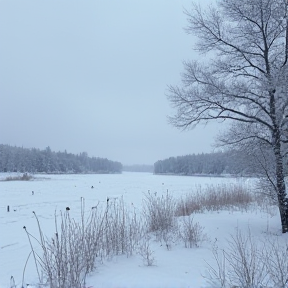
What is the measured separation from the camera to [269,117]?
793cm

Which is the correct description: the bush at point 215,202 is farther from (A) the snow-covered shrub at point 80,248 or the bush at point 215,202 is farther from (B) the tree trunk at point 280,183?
(A) the snow-covered shrub at point 80,248

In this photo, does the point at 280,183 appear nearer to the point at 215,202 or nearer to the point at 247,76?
the point at 247,76

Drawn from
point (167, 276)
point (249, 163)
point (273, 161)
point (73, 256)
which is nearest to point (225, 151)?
point (249, 163)

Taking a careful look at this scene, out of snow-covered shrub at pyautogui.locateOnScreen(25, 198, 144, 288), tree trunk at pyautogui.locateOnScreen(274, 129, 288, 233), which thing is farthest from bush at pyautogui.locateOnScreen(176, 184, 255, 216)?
snow-covered shrub at pyautogui.locateOnScreen(25, 198, 144, 288)

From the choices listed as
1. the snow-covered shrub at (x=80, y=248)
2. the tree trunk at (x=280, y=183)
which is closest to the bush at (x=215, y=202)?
the tree trunk at (x=280, y=183)

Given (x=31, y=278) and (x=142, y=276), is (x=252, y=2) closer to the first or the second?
(x=142, y=276)

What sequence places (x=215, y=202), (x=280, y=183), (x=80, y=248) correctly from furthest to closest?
1. (x=215, y=202)
2. (x=280, y=183)
3. (x=80, y=248)

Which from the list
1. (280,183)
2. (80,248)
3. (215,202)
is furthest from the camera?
(215,202)

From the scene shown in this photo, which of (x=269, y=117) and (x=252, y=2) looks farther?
(x=269, y=117)

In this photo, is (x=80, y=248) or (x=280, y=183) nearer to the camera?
(x=80, y=248)

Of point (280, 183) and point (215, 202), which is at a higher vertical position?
point (280, 183)

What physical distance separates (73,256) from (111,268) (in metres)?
1.13

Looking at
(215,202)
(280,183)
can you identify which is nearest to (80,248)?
(280,183)

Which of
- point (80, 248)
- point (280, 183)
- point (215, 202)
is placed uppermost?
point (280, 183)
